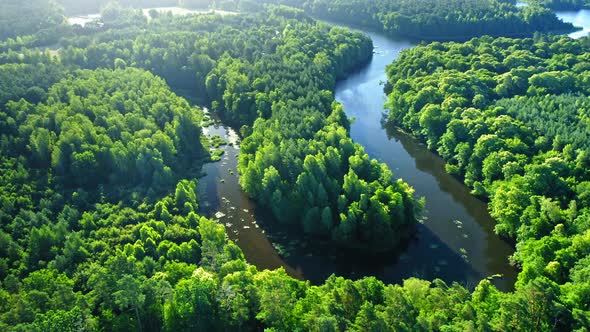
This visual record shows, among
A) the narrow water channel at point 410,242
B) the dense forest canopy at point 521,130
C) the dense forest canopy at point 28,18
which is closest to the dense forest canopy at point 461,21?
the dense forest canopy at point 521,130

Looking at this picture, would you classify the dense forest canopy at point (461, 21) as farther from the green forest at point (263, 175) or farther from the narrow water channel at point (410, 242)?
the narrow water channel at point (410, 242)

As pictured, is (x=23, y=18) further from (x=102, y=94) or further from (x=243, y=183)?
(x=243, y=183)

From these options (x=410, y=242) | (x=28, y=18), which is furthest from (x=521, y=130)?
(x=28, y=18)

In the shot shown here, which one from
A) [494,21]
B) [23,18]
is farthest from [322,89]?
[23,18]

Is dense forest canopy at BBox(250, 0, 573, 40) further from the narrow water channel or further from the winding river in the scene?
the narrow water channel

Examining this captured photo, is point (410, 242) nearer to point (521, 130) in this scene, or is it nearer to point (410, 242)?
point (410, 242)

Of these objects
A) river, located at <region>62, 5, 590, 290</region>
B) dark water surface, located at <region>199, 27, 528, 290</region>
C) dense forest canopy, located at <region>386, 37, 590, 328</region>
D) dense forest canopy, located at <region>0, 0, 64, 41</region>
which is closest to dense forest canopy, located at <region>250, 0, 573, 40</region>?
dense forest canopy, located at <region>386, 37, 590, 328</region>
